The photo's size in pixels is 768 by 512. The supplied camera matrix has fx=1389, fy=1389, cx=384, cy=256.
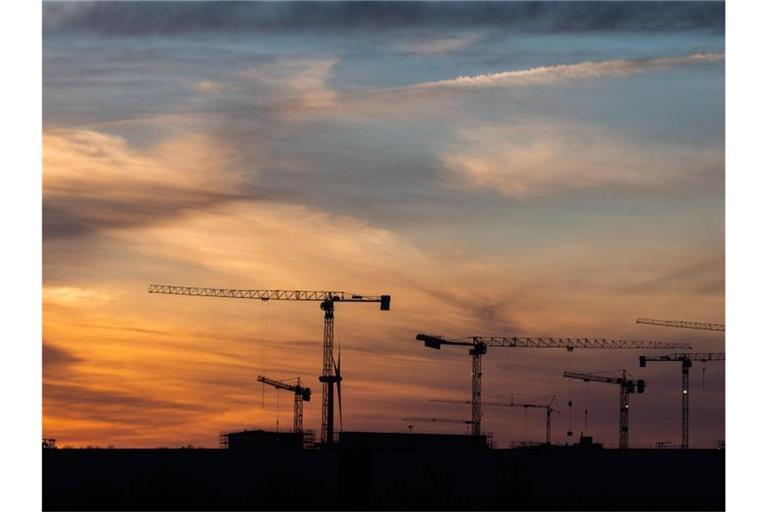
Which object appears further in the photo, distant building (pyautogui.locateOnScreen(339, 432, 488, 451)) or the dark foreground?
distant building (pyautogui.locateOnScreen(339, 432, 488, 451))

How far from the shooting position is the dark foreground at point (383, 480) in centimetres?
12431

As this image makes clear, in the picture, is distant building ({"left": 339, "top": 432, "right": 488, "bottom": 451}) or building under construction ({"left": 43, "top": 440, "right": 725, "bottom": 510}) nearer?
building under construction ({"left": 43, "top": 440, "right": 725, "bottom": 510})

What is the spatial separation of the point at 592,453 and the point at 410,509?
95.2 feet

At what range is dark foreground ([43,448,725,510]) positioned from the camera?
124312 mm

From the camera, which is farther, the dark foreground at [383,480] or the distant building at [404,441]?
the distant building at [404,441]

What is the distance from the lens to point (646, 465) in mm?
144625

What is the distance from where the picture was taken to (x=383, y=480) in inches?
5162

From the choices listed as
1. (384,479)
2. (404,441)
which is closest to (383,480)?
(384,479)

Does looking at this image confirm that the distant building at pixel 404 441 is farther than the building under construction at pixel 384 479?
Yes

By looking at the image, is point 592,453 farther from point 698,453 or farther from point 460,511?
point 460,511

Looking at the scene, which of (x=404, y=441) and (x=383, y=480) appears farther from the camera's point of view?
(x=404, y=441)

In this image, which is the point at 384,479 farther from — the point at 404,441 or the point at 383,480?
the point at 404,441
